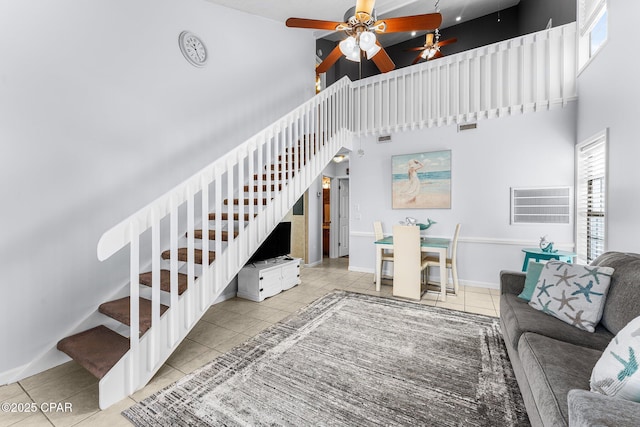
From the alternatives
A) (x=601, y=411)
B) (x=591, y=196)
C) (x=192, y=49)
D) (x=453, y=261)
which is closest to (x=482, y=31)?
(x=591, y=196)

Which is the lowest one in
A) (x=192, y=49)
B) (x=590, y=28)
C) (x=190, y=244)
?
(x=190, y=244)

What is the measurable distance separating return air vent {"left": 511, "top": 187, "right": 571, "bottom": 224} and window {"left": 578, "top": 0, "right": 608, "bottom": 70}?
5.18ft

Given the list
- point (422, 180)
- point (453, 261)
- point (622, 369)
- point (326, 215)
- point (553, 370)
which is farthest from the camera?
point (326, 215)

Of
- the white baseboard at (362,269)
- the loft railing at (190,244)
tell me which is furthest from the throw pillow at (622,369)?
the white baseboard at (362,269)

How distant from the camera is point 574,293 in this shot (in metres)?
1.92

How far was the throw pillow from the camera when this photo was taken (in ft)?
3.31

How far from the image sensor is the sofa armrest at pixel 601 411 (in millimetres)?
812

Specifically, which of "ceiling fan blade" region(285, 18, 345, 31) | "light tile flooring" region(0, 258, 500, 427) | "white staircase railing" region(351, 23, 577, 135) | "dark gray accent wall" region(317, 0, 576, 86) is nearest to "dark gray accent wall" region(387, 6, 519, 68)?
"dark gray accent wall" region(317, 0, 576, 86)

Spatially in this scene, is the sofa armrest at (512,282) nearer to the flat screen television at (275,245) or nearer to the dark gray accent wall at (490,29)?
the flat screen television at (275,245)

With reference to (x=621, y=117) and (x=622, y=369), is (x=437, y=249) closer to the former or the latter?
(x=621, y=117)

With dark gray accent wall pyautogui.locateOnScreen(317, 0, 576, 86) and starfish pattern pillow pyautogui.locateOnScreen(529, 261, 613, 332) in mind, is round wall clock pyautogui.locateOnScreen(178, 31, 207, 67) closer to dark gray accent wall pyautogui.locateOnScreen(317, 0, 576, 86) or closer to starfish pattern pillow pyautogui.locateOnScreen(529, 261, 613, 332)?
dark gray accent wall pyautogui.locateOnScreen(317, 0, 576, 86)

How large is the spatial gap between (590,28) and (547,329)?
3.63 meters

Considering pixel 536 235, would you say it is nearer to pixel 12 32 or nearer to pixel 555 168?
pixel 555 168

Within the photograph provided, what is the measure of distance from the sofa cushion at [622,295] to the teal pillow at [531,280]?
0.44 meters
